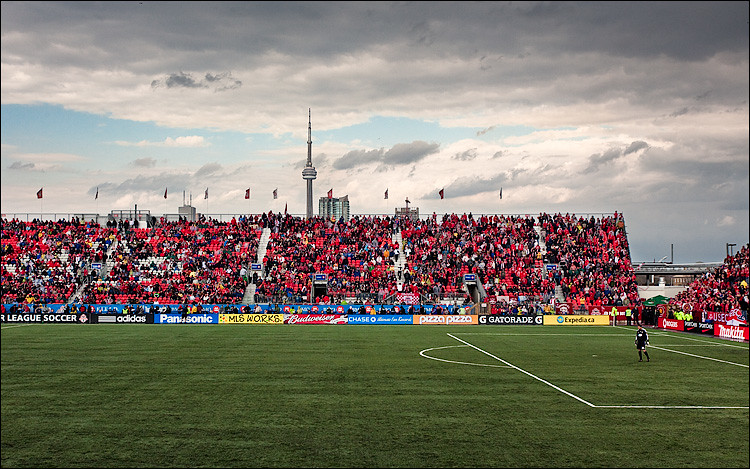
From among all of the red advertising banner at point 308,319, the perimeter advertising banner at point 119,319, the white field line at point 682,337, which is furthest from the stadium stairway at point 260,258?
the white field line at point 682,337

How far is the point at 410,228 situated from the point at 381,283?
37.5 feet

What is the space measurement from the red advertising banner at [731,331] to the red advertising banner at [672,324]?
4762 mm

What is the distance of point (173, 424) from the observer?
15.1m

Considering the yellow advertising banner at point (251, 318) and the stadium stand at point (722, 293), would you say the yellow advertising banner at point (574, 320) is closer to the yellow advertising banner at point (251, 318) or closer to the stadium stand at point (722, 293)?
the stadium stand at point (722, 293)

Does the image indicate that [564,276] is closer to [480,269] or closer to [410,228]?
[480,269]

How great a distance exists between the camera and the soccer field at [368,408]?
12680mm

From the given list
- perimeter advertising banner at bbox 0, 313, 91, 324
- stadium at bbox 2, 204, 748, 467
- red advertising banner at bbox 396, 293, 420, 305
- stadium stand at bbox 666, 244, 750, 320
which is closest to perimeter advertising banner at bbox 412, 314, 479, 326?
stadium at bbox 2, 204, 748, 467

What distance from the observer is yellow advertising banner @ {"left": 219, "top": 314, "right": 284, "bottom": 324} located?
187 feet

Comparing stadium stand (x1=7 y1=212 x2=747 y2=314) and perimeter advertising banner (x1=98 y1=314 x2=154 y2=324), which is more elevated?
stadium stand (x1=7 y1=212 x2=747 y2=314)

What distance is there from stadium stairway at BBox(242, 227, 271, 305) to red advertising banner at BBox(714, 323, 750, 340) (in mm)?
37600

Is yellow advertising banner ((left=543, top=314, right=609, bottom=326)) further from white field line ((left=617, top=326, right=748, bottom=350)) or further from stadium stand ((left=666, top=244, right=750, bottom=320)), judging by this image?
white field line ((left=617, top=326, right=748, bottom=350))

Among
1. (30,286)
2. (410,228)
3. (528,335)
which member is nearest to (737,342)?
(528,335)

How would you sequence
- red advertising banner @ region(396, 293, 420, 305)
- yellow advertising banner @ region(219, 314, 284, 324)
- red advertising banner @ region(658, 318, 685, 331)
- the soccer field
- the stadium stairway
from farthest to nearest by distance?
the stadium stairway
red advertising banner @ region(396, 293, 420, 305)
yellow advertising banner @ region(219, 314, 284, 324)
red advertising banner @ region(658, 318, 685, 331)
the soccer field

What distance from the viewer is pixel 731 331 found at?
43000 millimetres
